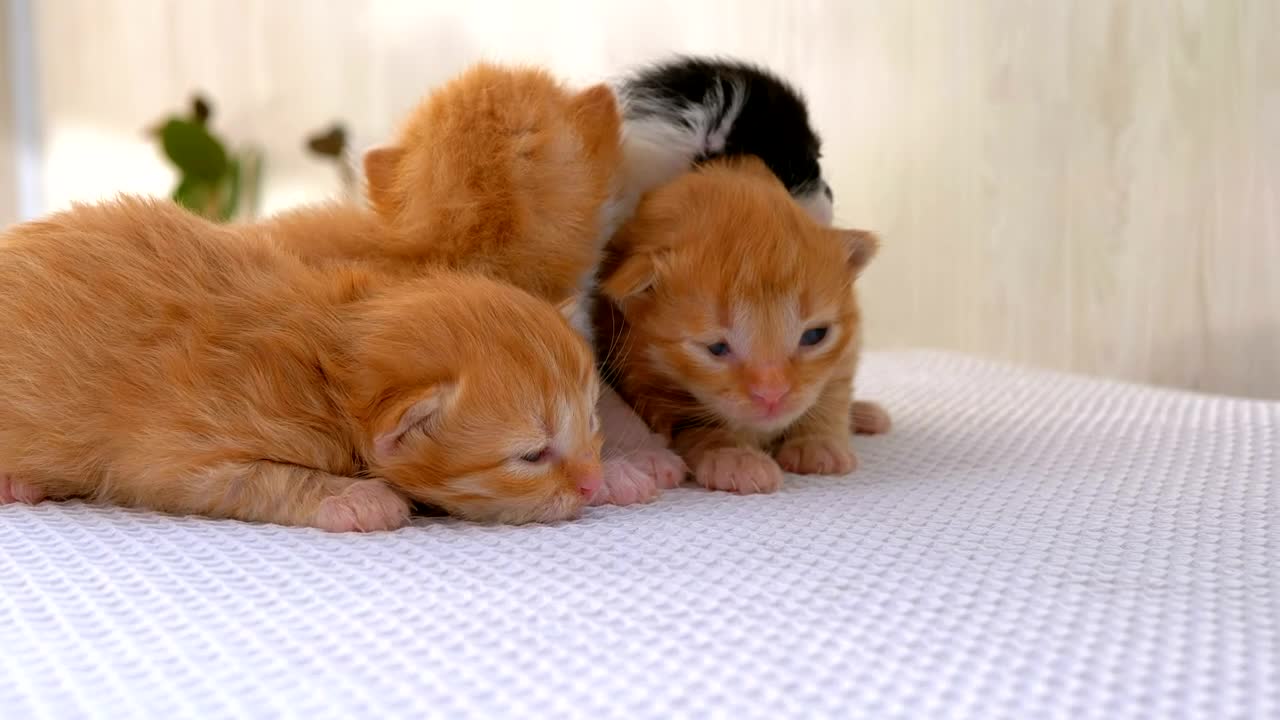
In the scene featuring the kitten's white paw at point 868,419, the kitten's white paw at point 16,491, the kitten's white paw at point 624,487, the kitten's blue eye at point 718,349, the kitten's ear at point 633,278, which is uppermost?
the kitten's ear at point 633,278

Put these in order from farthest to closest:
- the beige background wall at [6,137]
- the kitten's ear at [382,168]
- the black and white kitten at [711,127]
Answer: the beige background wall at [6,137], the black and white kitten at [711,127], the kitten's ear at [382,168]

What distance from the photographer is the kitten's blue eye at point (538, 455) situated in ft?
3.51

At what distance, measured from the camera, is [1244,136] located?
1803mm

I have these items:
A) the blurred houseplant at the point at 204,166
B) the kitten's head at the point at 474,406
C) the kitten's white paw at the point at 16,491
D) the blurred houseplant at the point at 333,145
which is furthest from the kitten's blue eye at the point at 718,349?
the blurred houseplant at the point at 204,166

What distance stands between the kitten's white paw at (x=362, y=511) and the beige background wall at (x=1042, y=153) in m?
1.47

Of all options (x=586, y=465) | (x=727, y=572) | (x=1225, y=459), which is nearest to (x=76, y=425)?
(x=586, y=465)

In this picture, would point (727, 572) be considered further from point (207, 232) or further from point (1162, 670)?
point (207, 232)

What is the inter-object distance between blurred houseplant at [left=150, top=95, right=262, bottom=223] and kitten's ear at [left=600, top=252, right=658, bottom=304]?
251 cm

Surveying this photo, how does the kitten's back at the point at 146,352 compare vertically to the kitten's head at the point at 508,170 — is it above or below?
below

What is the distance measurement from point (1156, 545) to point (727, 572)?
0.37m

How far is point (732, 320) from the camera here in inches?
49.5

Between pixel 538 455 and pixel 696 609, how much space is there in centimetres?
34

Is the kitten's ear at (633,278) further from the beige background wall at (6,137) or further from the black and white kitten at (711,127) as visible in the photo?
the beige background wall at (6,137)

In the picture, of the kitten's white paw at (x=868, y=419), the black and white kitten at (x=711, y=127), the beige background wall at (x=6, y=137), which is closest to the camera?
the black and white kitten at (x=711, y=127)
